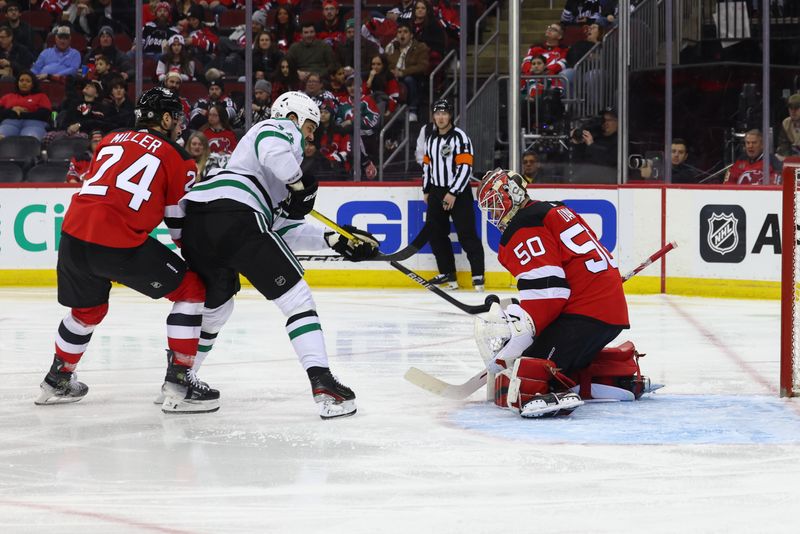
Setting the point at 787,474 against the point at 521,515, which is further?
the point at 787,474

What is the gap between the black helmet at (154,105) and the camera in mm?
4391

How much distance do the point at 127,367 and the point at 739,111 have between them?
5247mm

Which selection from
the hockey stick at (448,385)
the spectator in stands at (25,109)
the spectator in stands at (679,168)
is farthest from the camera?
the spectator in stands at (25,109)

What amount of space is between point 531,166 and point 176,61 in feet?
9.94

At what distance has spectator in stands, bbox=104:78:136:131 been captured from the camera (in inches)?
392

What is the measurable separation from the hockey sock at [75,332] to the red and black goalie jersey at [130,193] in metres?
0.30

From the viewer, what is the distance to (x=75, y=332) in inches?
175

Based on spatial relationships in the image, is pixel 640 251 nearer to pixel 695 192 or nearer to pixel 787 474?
pixel 695 192

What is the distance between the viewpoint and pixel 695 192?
28.3ft

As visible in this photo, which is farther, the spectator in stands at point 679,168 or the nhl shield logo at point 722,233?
the spectator in stands at point 679,168

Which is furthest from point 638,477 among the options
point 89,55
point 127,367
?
point 89,55

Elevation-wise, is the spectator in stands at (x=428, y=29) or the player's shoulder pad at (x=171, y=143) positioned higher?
the spectator in stands at (x=428, y=29)

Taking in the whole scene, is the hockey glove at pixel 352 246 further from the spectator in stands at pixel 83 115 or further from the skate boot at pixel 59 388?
the spectator in stands at pixel 83 115

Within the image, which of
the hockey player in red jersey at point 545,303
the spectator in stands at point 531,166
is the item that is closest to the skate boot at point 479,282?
the spectator in stands at point 531,166
